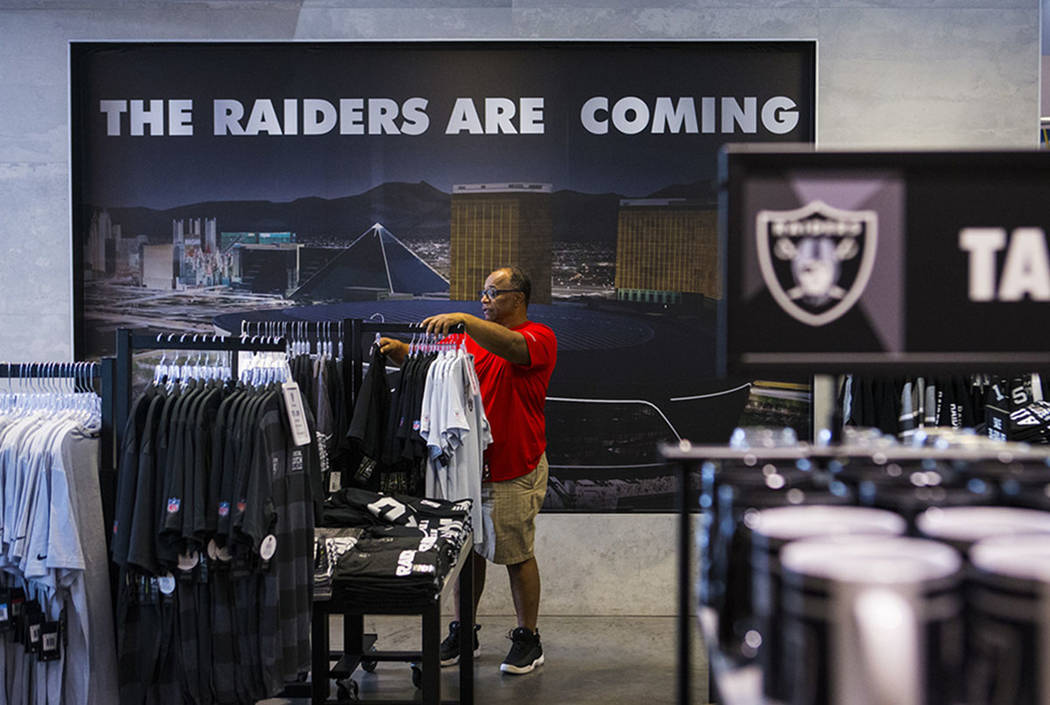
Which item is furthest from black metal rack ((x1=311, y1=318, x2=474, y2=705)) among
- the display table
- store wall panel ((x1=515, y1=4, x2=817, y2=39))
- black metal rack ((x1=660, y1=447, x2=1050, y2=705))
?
store wall panel ((x1=515, y1=4, x2=817, y2=39))

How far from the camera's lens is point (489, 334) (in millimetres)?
4133

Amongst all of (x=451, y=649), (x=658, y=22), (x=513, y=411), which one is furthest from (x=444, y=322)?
(x=658, y=22)

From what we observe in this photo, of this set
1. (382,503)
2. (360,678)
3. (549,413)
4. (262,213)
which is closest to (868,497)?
(382,503)

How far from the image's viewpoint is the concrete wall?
5383mm

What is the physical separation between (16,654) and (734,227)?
2.73 m

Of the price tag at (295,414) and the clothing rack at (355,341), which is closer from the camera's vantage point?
the price tag at (295,414)

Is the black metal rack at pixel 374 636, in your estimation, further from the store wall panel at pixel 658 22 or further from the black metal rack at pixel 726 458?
the store wall panel at pixel 658 22

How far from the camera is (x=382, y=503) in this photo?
3.85 meters

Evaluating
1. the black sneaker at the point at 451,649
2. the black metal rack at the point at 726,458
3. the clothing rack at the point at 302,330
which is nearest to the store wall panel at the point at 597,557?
the black sneaker at the point at 451,649

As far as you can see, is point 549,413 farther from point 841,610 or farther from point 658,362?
point 841,610

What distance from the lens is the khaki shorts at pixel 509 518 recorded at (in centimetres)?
445

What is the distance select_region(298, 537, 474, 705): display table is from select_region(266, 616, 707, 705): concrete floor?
16 cm

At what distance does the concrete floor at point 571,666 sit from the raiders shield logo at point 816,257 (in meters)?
2.91

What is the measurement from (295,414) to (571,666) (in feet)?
7.15
